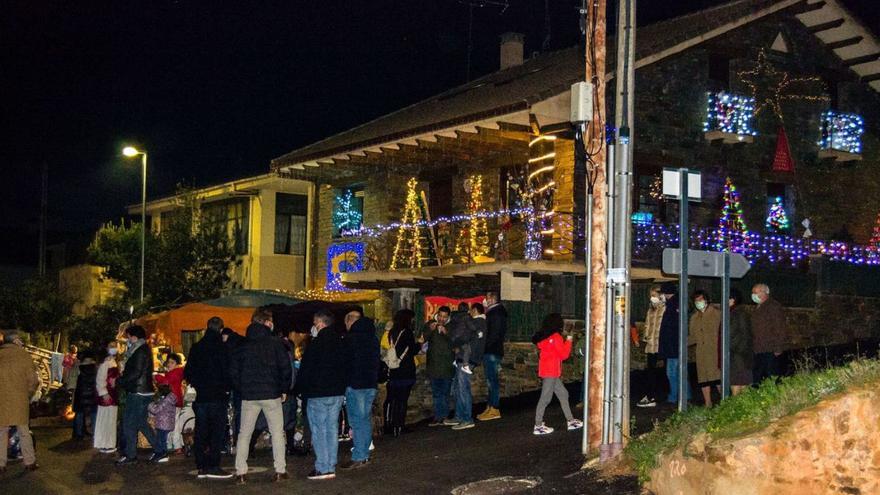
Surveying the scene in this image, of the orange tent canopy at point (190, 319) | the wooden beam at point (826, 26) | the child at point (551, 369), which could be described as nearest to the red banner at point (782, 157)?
the wooden beam at point (826, 26)

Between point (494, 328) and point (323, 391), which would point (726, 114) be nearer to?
point (494, 328)

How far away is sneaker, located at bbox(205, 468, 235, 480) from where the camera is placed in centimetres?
1267

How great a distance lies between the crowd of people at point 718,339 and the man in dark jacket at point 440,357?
3.00 metres

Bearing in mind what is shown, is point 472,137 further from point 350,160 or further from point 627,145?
point 627,145

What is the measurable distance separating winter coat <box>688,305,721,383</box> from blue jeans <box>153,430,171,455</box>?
7.45m

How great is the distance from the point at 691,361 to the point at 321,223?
41.5ft

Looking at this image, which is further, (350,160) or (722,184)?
(350,160)

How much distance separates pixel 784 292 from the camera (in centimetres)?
2344

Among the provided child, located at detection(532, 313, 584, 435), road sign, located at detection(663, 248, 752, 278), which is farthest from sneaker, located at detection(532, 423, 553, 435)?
road sign, located at detection(663, 248, 752, 278)

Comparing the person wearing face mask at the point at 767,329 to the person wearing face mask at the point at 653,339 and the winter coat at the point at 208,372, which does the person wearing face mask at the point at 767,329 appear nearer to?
the person wearing face mask at the point at 653,339

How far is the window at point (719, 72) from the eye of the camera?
77.7 feet

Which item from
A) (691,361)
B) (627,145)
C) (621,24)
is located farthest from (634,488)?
(691,361)

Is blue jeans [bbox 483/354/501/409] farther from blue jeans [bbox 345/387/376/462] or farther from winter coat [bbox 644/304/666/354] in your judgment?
blue jeans [bbox 345/387/376/462]

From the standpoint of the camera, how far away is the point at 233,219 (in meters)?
32.7
